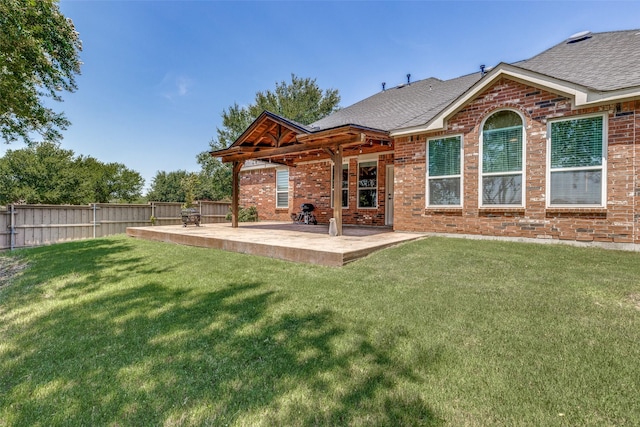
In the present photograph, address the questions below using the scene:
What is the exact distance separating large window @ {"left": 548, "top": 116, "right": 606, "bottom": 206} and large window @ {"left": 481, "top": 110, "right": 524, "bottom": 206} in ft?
1.86

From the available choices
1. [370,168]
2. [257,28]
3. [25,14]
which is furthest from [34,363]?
[257,28]

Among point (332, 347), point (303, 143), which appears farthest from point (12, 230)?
point (332, 347)

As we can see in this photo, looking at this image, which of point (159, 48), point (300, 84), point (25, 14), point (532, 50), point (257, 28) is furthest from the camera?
point (300, 84)

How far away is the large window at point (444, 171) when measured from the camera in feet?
24.2

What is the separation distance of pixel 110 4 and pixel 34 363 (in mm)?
10390

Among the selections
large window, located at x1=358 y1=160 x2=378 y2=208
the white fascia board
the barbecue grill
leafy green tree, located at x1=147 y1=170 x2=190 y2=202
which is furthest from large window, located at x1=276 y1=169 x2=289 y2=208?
leafy green tree, located at x1=147 y1=170 x2=190 y2=202

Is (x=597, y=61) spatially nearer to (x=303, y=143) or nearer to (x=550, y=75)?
(x=550, y=75)

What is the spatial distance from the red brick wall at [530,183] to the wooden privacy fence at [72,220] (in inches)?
397

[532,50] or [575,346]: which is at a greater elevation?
[532,50]

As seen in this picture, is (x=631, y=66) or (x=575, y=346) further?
(x=631, y=66)

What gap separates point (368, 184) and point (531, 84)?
5431mm

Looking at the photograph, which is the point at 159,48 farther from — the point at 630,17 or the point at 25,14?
the point at 630,17

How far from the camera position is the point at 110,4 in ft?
28.9

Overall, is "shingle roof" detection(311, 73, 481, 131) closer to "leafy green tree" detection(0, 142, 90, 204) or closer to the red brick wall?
A: the red brick wall
